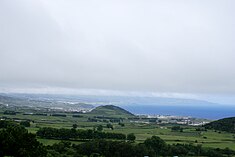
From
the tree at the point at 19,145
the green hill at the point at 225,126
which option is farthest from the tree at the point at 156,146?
the green hill at the point at 225,126

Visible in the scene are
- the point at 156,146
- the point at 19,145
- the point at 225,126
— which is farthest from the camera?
the point at 225,126

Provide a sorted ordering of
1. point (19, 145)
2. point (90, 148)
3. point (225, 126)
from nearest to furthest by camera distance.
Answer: point (19, 145)
point (90, 148)
point (225, 126)

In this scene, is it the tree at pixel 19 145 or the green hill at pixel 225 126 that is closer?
the tree at pixel 19 145

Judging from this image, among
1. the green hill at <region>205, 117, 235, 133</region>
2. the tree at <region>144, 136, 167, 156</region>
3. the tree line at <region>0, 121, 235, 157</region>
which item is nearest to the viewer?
the tree line at <region>0, 121, 235, 157</region>

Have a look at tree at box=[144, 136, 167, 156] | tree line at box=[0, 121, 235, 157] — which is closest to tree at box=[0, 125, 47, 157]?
tree line at box=[0, 121, 235, 157]

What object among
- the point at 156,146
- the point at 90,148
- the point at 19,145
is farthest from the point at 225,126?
the point at 19,145

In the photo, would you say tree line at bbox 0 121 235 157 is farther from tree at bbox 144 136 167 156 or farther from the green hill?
the green hill

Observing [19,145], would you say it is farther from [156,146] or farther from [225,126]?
[225,126]

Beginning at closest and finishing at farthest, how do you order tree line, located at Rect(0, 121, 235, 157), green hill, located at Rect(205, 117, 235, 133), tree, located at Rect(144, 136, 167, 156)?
tree line, located at Rect(0, 121, 235, 157)
tree, located at Rect(144, 136, 167, 156)
green hill, located at Rect(205, 117, 235, 133)

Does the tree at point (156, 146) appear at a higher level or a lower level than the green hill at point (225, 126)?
lower

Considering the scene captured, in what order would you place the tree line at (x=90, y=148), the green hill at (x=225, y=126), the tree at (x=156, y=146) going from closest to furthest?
the tree line at (x=90, y=148)
the tree at (x=156, y=146)
the green hill at (x=225, y=126)

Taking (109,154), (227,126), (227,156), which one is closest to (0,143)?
(109,154)

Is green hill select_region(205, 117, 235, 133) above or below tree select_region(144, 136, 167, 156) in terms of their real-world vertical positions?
above

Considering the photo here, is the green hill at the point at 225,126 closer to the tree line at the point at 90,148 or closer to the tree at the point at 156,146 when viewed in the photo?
the tree line at the point at 90,148
